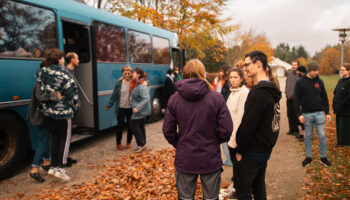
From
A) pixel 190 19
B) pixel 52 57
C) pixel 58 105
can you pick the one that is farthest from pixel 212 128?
pixel 190 19

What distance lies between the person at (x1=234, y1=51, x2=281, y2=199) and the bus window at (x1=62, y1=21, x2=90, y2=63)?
4890 mm

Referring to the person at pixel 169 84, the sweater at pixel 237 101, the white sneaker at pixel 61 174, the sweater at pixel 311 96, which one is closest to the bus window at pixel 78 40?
the white sneaker at pixel 61 174

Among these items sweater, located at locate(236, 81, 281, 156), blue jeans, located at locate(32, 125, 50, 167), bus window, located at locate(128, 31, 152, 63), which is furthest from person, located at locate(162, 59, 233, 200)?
bus window, located at locate(128, 31, 152, 63)

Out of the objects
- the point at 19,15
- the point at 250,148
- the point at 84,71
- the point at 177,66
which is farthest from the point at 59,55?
the point at 177,66

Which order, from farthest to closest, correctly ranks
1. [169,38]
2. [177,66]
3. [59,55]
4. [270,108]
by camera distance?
[177,66], [169,38], [59,55], [270,108]

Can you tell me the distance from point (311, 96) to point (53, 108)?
461 centimetres

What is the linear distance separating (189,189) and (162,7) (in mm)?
15390

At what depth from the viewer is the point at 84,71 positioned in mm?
6719

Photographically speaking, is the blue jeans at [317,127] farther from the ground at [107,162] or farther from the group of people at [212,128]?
the group of people at [212,128]

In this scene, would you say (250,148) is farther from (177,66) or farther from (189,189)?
(177,66)

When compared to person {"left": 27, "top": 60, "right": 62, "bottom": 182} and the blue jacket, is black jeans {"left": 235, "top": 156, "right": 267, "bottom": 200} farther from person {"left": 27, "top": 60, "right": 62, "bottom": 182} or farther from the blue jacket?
the blue jacket

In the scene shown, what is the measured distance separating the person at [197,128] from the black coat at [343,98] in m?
4.93

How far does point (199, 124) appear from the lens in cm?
253

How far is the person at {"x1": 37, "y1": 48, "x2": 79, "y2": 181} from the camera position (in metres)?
4.37
